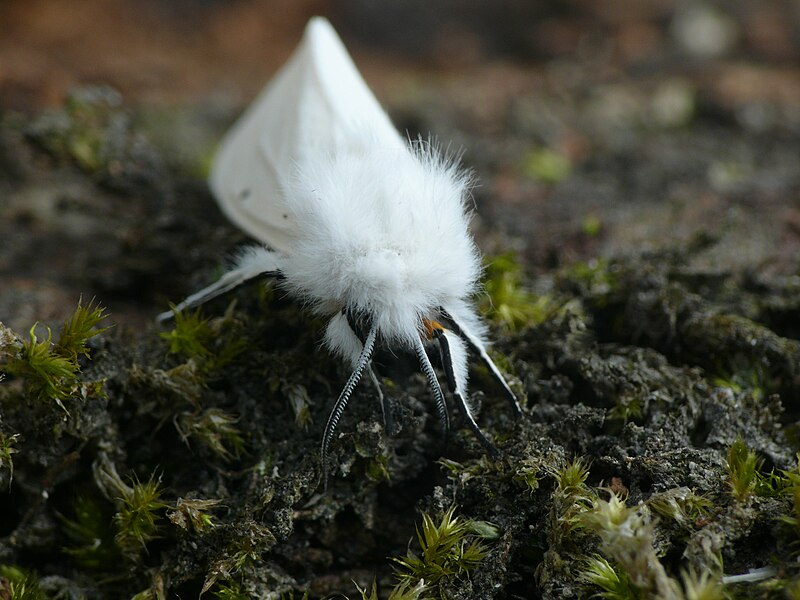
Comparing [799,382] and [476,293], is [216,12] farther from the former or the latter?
[799,382]

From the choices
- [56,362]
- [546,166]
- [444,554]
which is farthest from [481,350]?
[546,166]

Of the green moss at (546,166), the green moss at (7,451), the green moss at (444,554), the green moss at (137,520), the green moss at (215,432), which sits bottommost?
the green moss at (137,520)

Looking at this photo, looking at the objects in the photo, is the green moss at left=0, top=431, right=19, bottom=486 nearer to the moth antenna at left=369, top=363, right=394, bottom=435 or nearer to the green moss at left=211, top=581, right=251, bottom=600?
the green moss at left=211, top=581, right=251, bottom=600

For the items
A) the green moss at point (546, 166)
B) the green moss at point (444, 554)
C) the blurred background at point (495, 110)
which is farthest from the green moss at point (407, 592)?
the green moss at point (546, 166)

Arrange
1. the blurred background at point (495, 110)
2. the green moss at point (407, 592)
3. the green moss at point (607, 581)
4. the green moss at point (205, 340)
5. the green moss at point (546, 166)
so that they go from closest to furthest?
the green moss at point (607, 581)
the green moss at point (407, 592)
the green moss at point (205, 340)
the blurred background at point (495, 110)
the green moss at point (546, 166)

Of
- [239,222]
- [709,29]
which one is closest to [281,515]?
[239,222]

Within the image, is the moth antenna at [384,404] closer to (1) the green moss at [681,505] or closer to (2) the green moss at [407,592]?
(2) the green moss at [407,592]

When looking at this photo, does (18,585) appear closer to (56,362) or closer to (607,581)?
(56,362)
